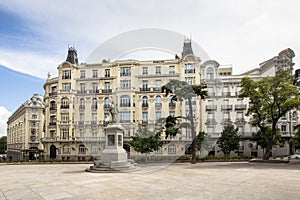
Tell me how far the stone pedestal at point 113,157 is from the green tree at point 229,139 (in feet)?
93.4

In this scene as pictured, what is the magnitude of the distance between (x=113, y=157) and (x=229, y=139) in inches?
1207

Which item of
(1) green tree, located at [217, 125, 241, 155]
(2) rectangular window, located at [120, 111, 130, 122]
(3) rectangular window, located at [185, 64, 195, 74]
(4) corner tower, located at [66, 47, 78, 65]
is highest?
(4) corner tower, located at [66, 47, 78, 65]

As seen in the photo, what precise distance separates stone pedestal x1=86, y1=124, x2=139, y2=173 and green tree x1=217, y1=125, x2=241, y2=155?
93.4 feet

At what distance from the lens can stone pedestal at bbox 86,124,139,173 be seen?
20156 mm

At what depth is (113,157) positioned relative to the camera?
21.0 metres

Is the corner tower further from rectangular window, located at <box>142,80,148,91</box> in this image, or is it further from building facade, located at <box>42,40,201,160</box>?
rectangular window, located at <box>142,80,148,91</box>

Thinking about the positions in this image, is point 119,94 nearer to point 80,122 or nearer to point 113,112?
point 113,112

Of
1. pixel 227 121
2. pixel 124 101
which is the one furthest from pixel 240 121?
pixel 124 101

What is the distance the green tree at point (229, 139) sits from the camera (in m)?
46.1

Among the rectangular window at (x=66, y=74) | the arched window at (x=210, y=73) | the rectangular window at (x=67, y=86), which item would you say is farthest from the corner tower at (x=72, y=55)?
the arched window at (x=210, y=73)

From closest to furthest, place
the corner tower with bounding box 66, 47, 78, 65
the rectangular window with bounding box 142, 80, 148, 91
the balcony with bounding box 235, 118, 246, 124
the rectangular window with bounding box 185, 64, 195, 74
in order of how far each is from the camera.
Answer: the rectangular window with bounding box 142, 80, 148, 91, the rectangular window with bounding box 185, 64, 195, 74, the balcony with bounding box 235, 118, 246, 124, the corner tower with bounding box 66, 47, 78, 65

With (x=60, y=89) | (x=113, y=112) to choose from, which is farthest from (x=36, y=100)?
(x=113, y=112)

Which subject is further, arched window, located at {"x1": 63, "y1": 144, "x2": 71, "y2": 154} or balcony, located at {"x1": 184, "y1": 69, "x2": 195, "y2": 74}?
arched window, located at {"x1": 63, "y1": 144, "x2": 71, "y2": 154}

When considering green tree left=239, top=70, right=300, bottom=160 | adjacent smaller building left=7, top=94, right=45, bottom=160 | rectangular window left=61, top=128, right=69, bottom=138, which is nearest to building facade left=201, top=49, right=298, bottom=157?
green tree left=239, top=70, right=300, bottom=160
